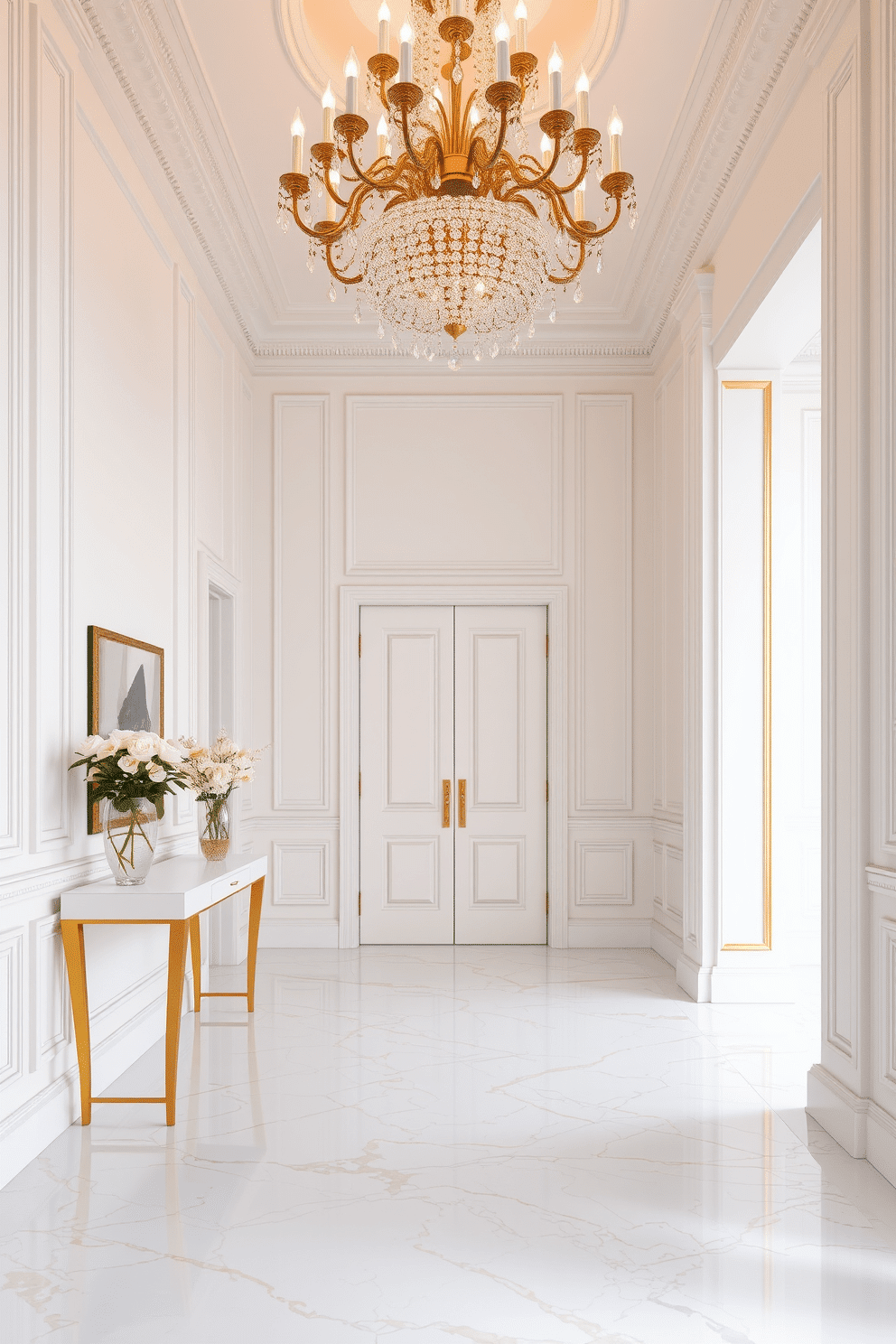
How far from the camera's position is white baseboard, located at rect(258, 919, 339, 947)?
666cm

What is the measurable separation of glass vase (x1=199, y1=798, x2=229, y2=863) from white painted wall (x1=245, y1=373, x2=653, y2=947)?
200 centimetres

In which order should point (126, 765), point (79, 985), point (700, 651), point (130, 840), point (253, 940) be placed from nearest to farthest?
point (79, 985) → point (126, 765) → point (130, 840) → point (253, 940) → point (700, 651)

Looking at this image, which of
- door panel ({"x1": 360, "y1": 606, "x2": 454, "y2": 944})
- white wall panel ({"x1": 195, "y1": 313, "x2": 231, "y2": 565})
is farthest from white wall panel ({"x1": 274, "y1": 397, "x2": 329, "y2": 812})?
white wall panel ({"x1": 195, "y1": 313, "x2": 231, "y2": 565})

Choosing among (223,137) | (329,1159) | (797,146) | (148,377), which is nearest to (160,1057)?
(329,1159)

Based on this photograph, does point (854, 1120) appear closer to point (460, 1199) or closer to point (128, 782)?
point (460, 1199)

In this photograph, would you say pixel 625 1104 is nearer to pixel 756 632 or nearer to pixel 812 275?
pixel 756 632

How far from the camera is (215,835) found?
15.4 ft

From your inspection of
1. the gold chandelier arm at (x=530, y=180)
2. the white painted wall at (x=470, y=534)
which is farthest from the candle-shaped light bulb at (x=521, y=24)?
the white painted wall at (x=470, y=534)

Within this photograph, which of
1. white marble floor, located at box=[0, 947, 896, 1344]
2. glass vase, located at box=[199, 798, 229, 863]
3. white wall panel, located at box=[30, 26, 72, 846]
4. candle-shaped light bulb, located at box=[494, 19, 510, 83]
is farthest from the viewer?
glass vase, located at box=[199, 798, 229, 863]

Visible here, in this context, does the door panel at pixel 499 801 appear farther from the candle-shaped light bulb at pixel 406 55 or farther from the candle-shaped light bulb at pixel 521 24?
the candle-shaped light bulb at pixel 406 55

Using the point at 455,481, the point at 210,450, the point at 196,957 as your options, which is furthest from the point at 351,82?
the point at 455,481

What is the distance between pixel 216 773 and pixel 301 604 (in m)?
2.42

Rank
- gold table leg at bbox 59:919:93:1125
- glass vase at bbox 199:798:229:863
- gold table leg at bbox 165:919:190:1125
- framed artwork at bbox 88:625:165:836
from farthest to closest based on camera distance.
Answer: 1. glass vase at bbox 199:798:229:863
2. framed artwork at bbox 88:625:165:836
3. gold table leg at bbox 165:919:190:1125
4. gold table leg at bbox 59:919:93:1125

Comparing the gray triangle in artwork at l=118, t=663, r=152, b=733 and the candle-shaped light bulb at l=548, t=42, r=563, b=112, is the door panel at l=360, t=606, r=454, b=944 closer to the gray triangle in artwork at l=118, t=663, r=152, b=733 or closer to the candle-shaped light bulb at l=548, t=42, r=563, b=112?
the gray triangle in artwork at l=118, t=663, r=152, b=733
